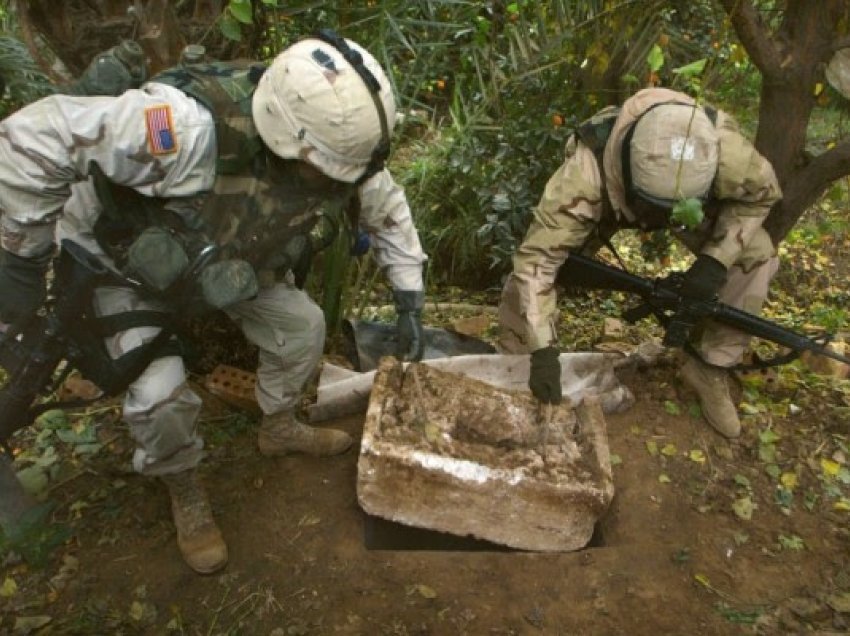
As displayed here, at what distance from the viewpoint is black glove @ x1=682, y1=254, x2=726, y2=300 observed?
9.23ft

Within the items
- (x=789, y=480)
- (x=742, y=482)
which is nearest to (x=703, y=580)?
(x=742, y=482)

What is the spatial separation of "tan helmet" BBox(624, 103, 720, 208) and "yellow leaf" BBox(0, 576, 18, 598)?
252cm

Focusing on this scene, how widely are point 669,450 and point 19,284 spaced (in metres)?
2.45

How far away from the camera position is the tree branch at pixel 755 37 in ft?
8.41

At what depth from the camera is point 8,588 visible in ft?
7.52

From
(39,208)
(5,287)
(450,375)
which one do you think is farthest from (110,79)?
(450,375)

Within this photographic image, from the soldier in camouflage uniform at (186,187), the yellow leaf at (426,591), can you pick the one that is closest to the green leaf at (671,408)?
the yellow leaf at (426,591)

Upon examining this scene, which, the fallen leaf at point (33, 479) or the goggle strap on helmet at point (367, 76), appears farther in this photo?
the fallen leaf at point (33, 479)

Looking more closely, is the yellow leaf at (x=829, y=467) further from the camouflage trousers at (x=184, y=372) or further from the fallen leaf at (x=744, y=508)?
the camouflage trousers at (x=184, y=372)

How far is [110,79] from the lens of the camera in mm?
2094

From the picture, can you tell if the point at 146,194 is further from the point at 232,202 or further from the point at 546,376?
the point at 546,376

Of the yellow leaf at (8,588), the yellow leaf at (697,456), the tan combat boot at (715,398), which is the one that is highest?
the tan combat boot at (715,398)

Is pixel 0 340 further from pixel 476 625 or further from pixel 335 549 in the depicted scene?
pixel 476 625

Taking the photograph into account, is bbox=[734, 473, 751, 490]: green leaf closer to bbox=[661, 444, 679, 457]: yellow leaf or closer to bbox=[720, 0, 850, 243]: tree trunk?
bbox=[661, 444, 679, 457]: yellow leaf
